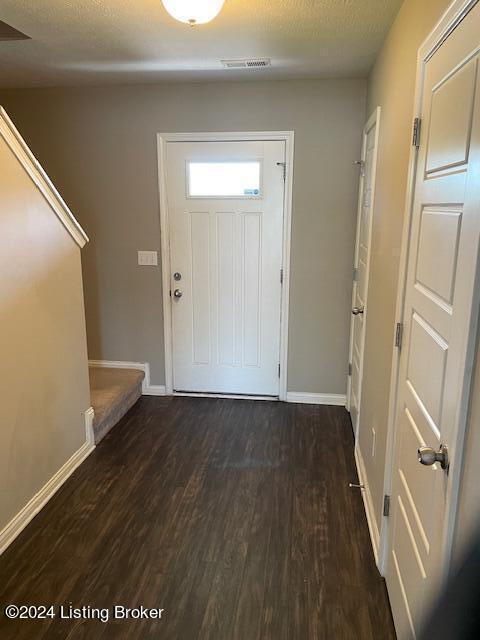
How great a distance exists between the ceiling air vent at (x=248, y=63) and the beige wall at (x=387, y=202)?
0.67m

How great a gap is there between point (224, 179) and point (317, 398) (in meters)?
1.88

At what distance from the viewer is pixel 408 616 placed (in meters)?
1.55

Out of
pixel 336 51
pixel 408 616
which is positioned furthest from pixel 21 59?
pixel 408 616

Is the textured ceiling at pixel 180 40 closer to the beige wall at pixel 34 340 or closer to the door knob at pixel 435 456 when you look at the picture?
the beige wall at pixel 34 340

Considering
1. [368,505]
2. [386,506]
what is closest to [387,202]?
[386,506]

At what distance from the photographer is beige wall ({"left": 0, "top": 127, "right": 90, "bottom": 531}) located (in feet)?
7.04

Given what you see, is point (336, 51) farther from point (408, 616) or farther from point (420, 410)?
point (408, 616)

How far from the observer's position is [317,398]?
3770 millimetres

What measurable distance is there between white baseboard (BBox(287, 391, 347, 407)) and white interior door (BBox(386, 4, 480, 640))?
1.93 m

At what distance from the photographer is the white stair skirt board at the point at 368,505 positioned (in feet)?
6.96

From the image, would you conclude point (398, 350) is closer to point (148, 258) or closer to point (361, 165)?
point (361, 165)

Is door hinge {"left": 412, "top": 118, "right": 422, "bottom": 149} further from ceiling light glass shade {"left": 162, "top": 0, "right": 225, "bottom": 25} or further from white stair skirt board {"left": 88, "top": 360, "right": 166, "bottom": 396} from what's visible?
white stair skirt board {"left": 88, "top": 360, "right": 166, "bottom": 396}


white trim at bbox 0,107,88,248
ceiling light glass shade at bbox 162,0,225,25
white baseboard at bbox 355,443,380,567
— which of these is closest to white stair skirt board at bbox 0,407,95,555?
white trim at bbox 0,107,88,248

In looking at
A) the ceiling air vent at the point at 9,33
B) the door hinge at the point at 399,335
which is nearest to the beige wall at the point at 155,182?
the ceiling air vent at the point at 9,33
